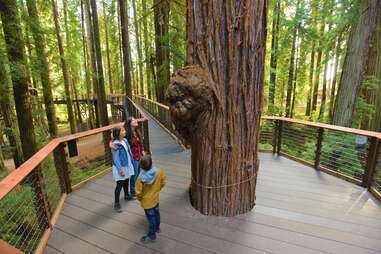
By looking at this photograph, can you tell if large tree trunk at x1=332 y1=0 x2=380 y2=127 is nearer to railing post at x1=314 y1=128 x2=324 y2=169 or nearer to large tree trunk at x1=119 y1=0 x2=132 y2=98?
railing post at x1=314 y1=128 x2=324 y2=169

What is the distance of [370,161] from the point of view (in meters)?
2.97

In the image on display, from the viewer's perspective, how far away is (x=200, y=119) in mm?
2248

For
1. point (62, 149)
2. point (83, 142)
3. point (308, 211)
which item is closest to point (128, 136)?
point (62, 149)

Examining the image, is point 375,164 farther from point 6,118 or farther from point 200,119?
point 6,118

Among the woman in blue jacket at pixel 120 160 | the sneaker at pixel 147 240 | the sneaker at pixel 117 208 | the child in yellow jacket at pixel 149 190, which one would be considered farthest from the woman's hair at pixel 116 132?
the sneaker at pixel 147 240

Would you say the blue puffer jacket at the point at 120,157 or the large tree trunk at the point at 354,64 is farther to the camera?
the large tree trunk at the point at 354,64

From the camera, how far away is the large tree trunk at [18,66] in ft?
14.8

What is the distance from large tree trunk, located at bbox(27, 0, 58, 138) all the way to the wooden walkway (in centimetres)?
526

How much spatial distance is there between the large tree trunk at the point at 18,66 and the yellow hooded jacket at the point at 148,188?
16.6 feet

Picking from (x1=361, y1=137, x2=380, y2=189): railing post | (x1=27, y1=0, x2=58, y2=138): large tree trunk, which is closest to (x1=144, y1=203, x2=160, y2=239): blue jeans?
(x1=361, y1=137, x2=380, y2=189): railing post

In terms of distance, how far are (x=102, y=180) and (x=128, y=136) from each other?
1.37 meters

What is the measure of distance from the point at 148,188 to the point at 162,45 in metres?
8.32

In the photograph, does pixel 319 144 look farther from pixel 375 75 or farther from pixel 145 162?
pixel 145 162

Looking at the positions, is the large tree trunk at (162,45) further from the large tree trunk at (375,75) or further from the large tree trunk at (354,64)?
the large tree trunk at (375,75)
